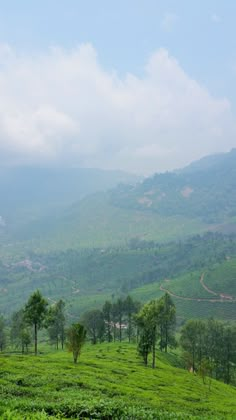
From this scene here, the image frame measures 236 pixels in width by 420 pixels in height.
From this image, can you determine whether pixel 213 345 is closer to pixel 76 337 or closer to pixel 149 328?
pixel 149 328

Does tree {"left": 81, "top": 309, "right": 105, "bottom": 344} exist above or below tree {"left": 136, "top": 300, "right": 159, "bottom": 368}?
below

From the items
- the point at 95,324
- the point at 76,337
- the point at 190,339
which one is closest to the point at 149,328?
the point at 76,337

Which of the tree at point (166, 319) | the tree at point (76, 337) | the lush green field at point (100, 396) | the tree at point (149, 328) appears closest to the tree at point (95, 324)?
the tree at point (166, 319)

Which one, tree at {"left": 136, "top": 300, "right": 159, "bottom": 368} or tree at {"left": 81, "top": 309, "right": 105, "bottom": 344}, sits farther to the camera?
tree at {"left": 81, "top": 309, "right": 105, "bottom": 344}

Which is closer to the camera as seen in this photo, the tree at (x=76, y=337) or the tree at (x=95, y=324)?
the tree at (x=76, y=337)

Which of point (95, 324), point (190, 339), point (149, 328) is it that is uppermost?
point (149, 328)

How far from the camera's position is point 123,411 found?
994 inches

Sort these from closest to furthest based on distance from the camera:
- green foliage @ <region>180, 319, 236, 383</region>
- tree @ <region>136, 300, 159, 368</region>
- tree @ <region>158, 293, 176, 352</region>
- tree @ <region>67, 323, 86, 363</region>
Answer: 1. tree @ <region>67, 323, 86, 363</region>
2. tree @ <region>136, 300, 159, 368</region>
3. tree @ <region>158, 293, 176, 352</region>
4. green foliage @ <region>180, 319, 236, 383</region>

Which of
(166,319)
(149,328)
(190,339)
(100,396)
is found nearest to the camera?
(100,396)

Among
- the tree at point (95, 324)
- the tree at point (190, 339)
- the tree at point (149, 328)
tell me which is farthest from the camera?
the tree at point (95, 324)

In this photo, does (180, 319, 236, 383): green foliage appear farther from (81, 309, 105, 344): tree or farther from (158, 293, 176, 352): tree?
(81, 309, 105, 344): tree

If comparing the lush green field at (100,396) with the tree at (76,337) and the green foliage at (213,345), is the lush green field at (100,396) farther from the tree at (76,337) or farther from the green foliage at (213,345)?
the green foliage at (213,345)

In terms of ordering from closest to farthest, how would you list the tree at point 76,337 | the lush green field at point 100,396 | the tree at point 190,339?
the lush green field at point 100,396
the tree at point 76,337
the tree at point 190,339

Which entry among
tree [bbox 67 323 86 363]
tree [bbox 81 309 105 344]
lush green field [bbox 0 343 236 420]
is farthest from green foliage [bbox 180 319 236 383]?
tree [bbox 67 323 86 363]
